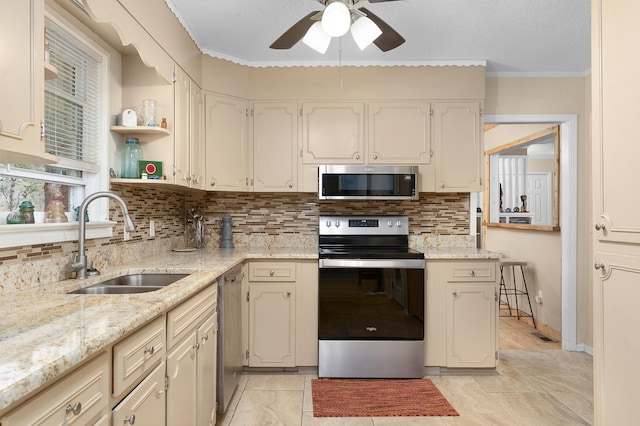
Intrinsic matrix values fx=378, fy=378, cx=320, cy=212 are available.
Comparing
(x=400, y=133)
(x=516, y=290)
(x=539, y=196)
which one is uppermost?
(x=400, y=133)

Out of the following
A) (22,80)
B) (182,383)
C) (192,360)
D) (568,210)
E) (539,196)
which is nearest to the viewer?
(22,80)

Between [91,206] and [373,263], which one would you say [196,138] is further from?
[373,263]

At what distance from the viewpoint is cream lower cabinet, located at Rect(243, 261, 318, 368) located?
2826 mm

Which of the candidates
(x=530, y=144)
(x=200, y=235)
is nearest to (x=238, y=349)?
(x=200, y=235)

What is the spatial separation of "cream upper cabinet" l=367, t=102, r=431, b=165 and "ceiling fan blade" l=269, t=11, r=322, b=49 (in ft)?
3.94

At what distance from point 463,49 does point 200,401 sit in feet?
9.59

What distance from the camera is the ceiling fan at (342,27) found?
5.63 feet

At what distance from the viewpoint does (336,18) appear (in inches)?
67.3

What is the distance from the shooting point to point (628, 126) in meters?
1.48

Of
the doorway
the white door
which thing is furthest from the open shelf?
the white door

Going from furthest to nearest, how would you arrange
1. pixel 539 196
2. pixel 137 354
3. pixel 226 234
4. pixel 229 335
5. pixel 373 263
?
pixel 539 196, pixel 226 234, pixel 373 263, pixel 229 335, pixel 137 354

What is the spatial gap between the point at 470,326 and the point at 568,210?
1.48m

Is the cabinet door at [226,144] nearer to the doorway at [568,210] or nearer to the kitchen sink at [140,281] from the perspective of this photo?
the kitchen sink at [140,281]

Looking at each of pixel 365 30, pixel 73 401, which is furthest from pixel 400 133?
pixel 73 401
